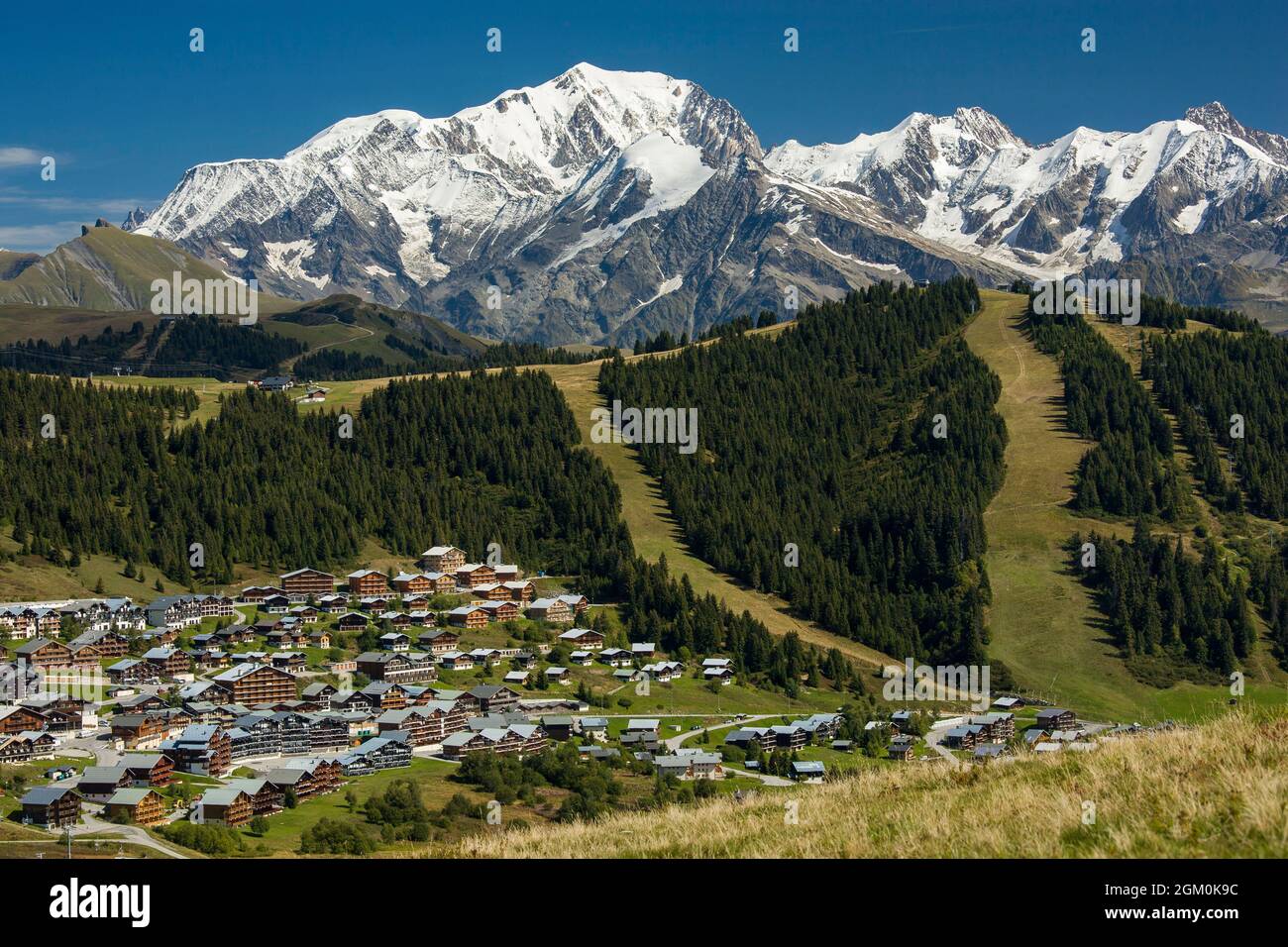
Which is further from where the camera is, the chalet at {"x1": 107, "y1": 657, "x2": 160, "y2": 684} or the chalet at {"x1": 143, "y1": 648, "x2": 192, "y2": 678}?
the chalet at {"x1": 143, "y1": 648, "x2": 192, "y2": 678}

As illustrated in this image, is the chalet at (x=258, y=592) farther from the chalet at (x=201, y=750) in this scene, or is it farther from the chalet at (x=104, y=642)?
the chalet at (x=201, y=750)

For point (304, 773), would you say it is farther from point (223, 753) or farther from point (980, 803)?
point (980, 803)

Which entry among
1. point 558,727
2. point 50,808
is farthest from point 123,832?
point 558,727

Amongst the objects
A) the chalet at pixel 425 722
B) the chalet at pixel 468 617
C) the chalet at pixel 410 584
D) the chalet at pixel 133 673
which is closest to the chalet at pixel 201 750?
the chalet at pixel 425 722

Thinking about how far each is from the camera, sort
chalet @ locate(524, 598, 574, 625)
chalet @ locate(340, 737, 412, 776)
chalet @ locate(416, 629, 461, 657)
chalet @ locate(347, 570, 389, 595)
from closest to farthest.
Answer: chalet @ locate(340, 737, 412, 776) < chalet @ locate(416, 629, 461, 657) < chalet @ locate(524, 598, 574, 625) < chalet @ locate(347, 570, 389, 595)

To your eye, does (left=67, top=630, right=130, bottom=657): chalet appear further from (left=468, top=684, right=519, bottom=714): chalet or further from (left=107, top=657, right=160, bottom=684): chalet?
(left=468, top=684, right=519, bottom=714): chalet

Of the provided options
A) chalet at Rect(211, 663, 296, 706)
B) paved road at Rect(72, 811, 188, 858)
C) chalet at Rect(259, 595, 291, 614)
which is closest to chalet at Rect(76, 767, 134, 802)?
paved road at Rect(72, 811, 188, 858)
